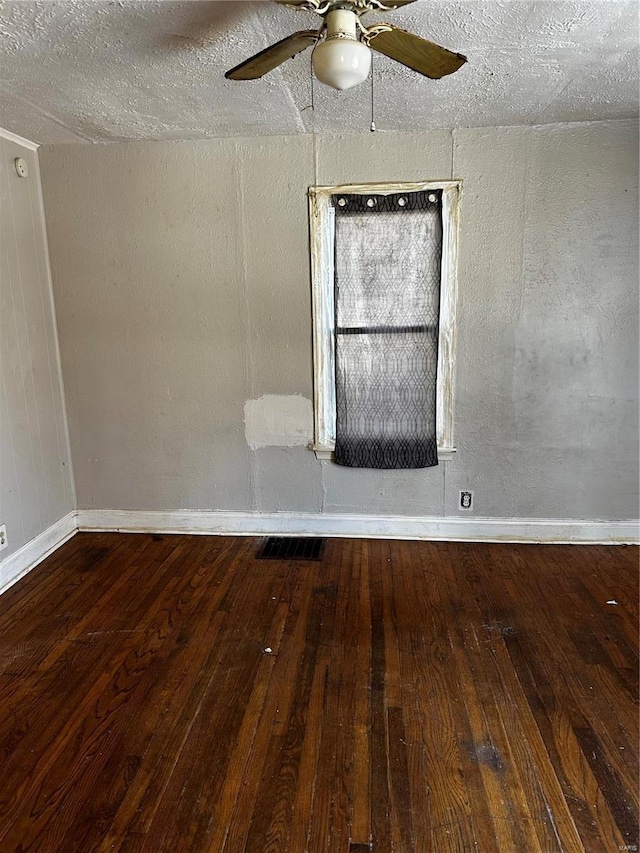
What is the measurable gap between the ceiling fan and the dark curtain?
52.8 inches

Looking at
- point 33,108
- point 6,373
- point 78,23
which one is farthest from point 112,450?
point 78,23

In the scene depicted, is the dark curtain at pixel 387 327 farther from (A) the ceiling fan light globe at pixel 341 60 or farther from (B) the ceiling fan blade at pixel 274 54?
(A) the ceiling fan light globe at pixel 341 60

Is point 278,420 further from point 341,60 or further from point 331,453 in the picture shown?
point 341,60

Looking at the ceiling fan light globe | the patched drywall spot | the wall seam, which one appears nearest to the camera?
the ceiling fan light globe

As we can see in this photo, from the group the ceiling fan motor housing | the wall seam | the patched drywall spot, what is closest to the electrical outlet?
the patched drywall spot

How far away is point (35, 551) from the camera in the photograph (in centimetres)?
310

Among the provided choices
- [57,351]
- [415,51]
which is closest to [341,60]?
[415,51]

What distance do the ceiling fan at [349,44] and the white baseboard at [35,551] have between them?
8.93ft

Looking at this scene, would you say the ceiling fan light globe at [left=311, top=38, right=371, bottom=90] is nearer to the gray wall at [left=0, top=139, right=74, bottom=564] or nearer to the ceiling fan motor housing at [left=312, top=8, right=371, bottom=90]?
the ceiling fan motor housing at [left=312, top=8, right=371, bottom=90]

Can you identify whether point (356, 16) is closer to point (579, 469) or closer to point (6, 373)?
point (6, 373)

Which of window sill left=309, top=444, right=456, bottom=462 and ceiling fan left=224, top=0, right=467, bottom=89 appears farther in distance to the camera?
window sill left=309, top=444, right=456, bottom=462

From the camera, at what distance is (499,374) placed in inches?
123

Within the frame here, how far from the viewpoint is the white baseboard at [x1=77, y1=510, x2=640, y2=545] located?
3240mm

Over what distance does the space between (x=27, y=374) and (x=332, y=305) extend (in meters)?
1.81
